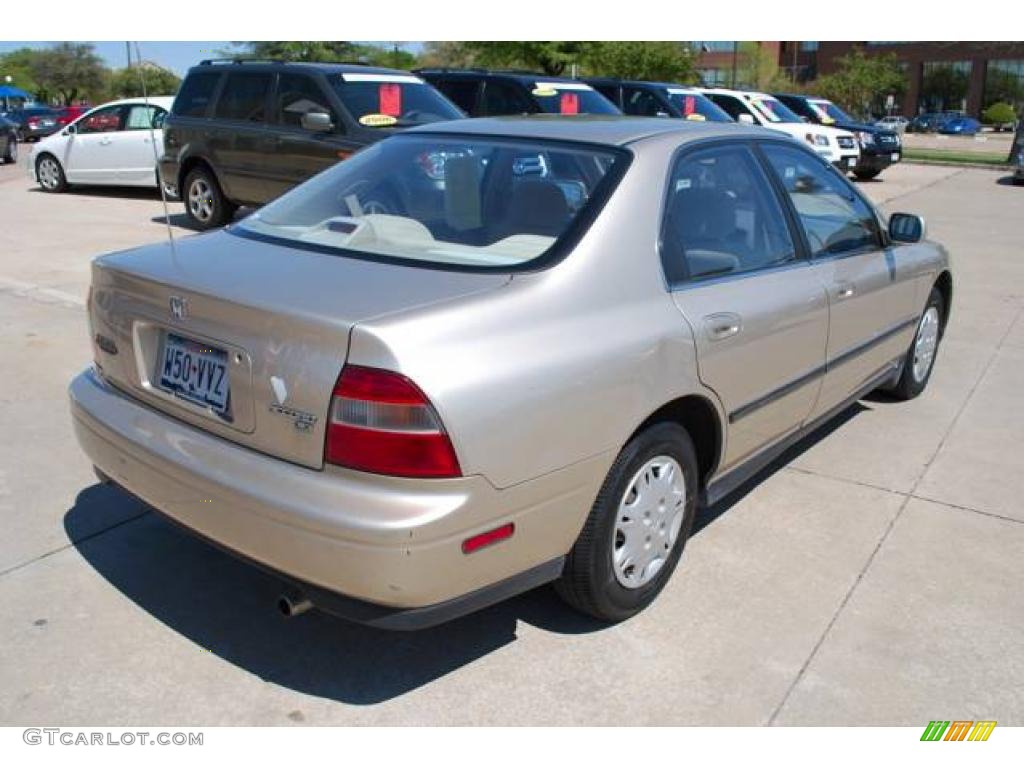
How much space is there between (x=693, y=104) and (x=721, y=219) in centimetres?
1268

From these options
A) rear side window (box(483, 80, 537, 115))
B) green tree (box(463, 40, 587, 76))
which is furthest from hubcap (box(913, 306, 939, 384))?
green tree (box(463, 40, 587, 76))

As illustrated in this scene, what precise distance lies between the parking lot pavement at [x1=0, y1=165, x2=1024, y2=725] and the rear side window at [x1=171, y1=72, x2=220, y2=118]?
6.63m

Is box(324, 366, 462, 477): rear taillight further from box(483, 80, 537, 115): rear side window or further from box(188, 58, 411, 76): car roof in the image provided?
box(483, 80, 537, 115): rear side window

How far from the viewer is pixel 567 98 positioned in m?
12.3

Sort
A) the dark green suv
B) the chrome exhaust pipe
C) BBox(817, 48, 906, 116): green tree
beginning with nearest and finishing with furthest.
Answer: the chrome exhaust pipe, the dark green suv, BBox(817, 48, 906, 116): green tree

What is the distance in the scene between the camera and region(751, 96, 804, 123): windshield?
17859 mm

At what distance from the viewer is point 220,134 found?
33.3ft

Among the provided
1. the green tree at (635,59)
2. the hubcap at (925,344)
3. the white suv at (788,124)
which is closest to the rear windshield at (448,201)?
the hubcap at (925,344)

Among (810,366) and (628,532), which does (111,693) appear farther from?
(810,366)

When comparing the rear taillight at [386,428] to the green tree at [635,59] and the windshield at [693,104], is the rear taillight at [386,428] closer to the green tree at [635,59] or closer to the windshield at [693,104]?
the windshield at [693,104]

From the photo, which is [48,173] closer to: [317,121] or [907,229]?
[317,121]

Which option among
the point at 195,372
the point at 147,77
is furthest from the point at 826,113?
the point at 195,372

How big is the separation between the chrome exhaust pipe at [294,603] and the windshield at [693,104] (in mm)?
13665

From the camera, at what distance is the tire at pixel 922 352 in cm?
542
